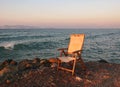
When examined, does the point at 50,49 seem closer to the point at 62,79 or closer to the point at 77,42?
the point at 77,42

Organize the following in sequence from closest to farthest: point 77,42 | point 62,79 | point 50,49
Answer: point 62,79
point 77,42
point 50,49

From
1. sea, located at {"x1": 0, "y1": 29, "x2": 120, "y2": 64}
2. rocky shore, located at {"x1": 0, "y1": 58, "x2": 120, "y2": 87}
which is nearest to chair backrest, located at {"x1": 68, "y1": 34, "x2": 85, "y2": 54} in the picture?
rocky shore, located at {"x1": 0, "y1": 58, "x2": 120, "y2": 87}

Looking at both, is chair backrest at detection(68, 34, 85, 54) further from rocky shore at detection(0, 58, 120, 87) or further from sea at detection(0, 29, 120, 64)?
sea at detection(0, 29, 120, 64)

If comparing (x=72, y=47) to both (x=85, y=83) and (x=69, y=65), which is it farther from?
(x=85, y=83)

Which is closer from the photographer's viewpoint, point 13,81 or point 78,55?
point 13,81

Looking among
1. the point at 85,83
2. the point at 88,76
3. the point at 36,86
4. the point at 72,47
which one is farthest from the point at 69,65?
the point at 36,86

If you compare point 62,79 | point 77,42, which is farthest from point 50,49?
point 62,79

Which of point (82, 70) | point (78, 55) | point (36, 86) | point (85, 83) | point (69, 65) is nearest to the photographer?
point (36, 86)

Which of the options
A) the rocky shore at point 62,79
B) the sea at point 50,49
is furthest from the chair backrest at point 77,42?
the sea at point 50,49

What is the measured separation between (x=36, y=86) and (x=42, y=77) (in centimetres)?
71

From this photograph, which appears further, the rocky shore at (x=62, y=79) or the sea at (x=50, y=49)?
the sea at (x=50, y=49)

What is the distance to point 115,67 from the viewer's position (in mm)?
8922

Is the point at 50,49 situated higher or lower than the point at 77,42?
lower

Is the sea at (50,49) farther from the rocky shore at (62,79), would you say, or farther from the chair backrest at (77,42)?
the rocky shore at (62,79)
